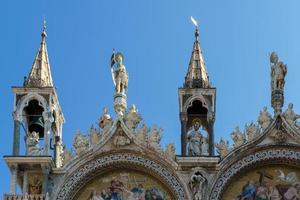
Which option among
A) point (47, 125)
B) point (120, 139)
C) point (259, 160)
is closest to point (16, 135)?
point (47, 125)

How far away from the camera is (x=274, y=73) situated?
2138 cm

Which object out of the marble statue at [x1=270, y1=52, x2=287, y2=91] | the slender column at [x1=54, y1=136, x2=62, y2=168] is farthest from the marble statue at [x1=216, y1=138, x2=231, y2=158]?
the slender column at [x1=54, y1=136, x2=62, y2=168]

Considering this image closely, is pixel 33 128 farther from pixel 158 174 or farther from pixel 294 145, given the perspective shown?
pixel 294 145

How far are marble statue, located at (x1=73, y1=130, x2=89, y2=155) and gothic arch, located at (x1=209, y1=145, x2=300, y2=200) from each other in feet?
7.89

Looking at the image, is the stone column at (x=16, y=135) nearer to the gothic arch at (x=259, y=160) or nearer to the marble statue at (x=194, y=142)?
the marble statue at (x=194, y=142)

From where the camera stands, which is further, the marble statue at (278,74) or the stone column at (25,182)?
the marble statue at (278,74)

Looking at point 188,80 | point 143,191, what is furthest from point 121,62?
point 143,191

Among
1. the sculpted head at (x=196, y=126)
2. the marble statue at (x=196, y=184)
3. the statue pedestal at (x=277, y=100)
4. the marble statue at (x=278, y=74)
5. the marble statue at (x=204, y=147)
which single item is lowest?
the marble statue at (x=196, y=184)

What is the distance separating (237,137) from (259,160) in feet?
1.86

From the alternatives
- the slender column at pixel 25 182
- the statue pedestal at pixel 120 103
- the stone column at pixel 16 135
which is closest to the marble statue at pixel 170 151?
the statue pedestal at pixel 120 103

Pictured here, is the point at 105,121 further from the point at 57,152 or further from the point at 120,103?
the point at 57,152

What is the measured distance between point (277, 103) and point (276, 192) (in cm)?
167

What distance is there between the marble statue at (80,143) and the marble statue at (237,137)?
8.56 feet

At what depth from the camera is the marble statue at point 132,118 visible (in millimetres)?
21000
